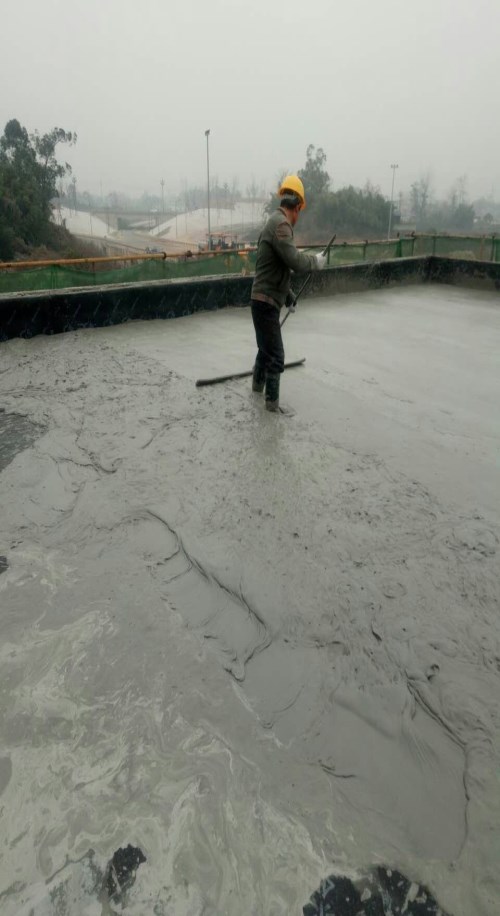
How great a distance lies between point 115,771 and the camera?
199 centimetres

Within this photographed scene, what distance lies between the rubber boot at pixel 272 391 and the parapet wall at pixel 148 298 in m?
3.79

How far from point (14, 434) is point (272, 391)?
216 centimetres

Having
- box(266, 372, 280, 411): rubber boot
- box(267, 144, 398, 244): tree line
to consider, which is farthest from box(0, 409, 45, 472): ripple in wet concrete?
box(267, 144, 398, 244): tree line

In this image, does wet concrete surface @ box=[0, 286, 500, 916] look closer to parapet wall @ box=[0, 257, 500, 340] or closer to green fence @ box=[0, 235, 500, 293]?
parapet wall @ box=[0, 257, 500, 340]

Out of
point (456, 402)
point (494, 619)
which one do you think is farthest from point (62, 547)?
point (456, 402)

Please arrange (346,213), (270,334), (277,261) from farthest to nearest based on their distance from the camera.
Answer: (346,213) → (270,334) → (277,261)

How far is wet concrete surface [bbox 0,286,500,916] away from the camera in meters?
1.78

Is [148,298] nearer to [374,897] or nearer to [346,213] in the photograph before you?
[374,897]

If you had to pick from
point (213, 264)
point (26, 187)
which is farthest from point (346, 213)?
point (213, 264)

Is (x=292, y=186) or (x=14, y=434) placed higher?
(x=292, y=186)

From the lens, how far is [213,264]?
378 inches

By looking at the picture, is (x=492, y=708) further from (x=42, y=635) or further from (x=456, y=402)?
(x=456, y=402)

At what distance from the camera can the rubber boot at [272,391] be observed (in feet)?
16.5

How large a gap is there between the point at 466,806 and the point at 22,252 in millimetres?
42027
